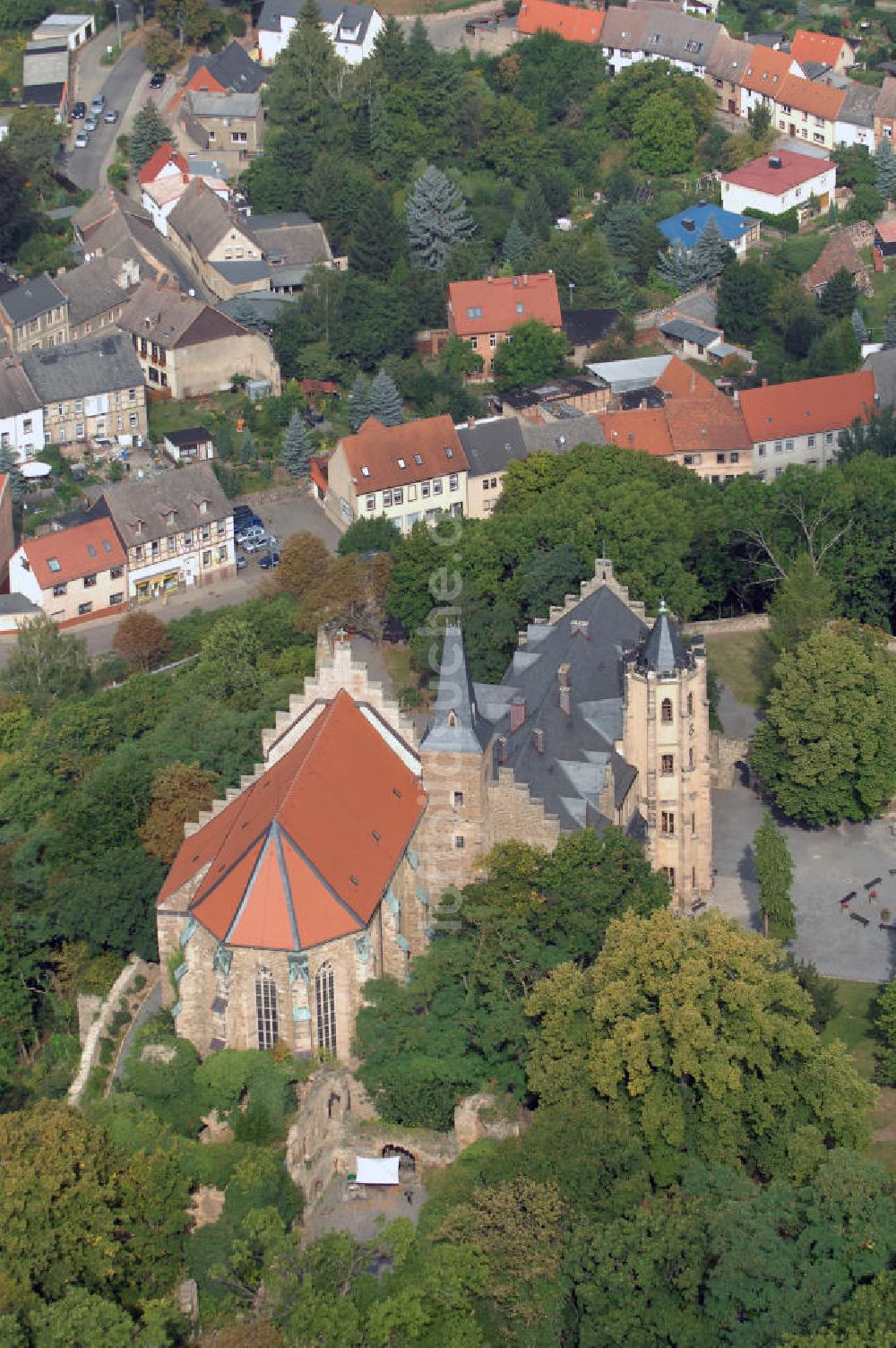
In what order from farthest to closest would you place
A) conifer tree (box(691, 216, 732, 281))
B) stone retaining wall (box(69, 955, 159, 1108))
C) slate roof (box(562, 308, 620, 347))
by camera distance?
conifer tree (box(691, 216, 732, 281)) < slate roof (box(562, 308, 620, 347)) < stone retaining wall (box(69, 955, 159, 1108))

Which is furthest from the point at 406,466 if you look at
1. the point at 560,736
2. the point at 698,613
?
the point at 560,736

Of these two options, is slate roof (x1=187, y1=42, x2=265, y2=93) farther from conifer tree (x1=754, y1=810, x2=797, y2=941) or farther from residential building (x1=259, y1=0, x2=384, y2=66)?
conifer tree (x1=754, y1=810, x2=797, y2=941)

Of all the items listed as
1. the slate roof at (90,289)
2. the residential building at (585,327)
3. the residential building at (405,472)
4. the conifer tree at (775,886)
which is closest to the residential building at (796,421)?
the residential building at (585,327)

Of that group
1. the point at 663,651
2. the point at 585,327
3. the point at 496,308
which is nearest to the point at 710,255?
the point at 585,327

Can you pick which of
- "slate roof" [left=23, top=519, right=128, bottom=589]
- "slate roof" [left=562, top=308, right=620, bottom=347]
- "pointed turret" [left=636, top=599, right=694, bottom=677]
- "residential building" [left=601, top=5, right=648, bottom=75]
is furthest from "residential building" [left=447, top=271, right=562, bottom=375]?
"pointed turret" [left=636, top=599, right=694, bottom=677]

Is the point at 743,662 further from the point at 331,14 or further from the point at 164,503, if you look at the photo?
the point at 331,14

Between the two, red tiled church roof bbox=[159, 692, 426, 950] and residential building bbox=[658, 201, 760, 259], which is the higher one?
red tiled church roof bbox=[159, 692, 426, 950]
